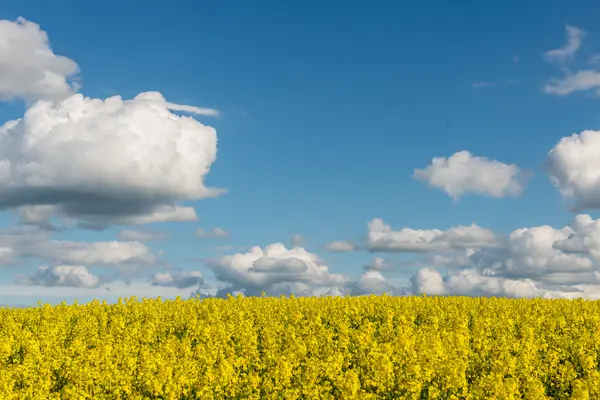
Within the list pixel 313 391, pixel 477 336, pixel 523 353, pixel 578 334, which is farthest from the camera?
pixel 578 334

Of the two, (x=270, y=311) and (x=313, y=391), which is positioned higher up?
(x=270, y=311)

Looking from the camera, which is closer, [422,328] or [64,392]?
[64,392]

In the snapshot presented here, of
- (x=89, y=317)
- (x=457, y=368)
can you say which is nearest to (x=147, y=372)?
(x=457, y=368)

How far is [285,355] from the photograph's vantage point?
15.8m

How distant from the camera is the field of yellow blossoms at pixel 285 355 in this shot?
12.7 meters

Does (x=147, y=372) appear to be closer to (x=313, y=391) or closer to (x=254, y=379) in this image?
(x=254, y=379)

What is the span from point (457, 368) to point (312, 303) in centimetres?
1435

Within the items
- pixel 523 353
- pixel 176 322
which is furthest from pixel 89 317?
pixel 523 353

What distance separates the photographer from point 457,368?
12930 mm

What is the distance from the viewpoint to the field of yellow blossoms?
498 inches

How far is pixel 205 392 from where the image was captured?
12.9m

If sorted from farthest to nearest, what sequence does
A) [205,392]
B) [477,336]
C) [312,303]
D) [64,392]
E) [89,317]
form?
[312,303] → [89,317] → [477,336] → [64,392] → [205,392]

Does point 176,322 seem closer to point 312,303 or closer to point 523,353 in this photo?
point 312,303

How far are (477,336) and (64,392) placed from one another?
40.0 feet
